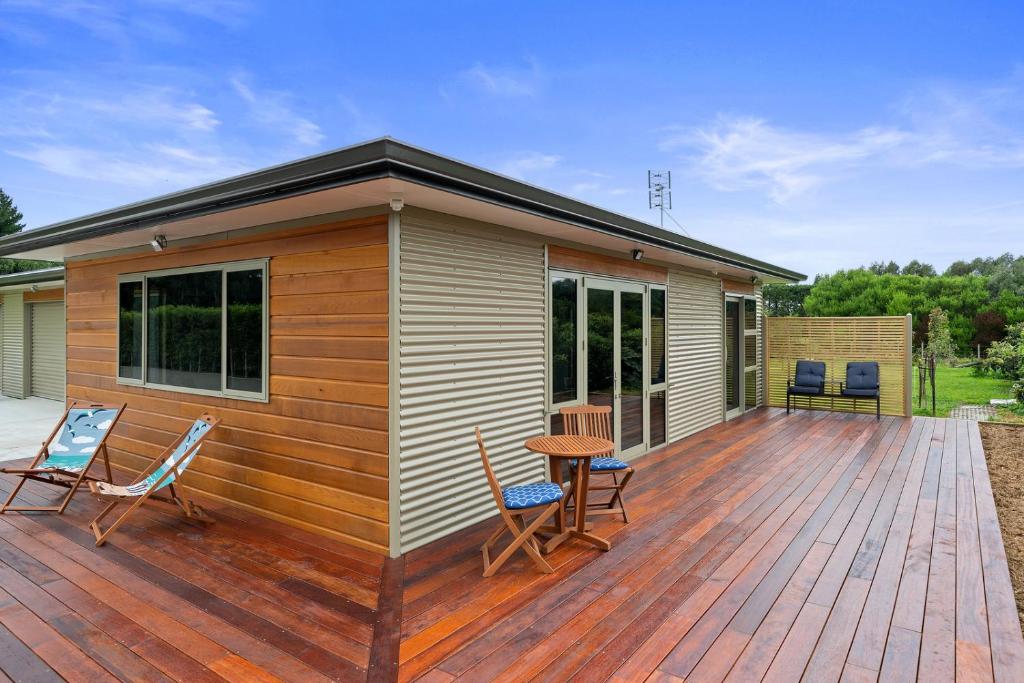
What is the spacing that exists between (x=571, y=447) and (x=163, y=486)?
9.59 ft

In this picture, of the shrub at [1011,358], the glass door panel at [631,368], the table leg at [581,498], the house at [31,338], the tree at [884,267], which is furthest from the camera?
the tree at [884,267]

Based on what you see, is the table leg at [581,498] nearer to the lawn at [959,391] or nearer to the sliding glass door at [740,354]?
the sliding glass door at [740,354]

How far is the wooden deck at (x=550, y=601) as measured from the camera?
7.96 feet

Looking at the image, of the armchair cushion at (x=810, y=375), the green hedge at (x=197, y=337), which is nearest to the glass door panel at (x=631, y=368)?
the green hedge at (x=197, y=337)

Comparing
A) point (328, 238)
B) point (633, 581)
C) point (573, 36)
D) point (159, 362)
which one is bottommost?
point (633, 581)

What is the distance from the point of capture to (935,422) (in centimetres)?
869

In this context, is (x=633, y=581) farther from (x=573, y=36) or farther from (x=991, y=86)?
(x=991, y=86)

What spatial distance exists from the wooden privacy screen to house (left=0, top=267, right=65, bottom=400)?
43.5 ft

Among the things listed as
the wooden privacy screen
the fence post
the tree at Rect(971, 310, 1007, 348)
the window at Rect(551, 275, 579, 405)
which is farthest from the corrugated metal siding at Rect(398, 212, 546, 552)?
the tree at Rect(971, 310, 1007, 348)

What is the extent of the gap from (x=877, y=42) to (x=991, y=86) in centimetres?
452

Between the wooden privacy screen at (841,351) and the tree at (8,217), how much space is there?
3255cm

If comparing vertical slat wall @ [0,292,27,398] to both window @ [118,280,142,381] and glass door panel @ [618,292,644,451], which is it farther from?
glass door panel @ [618,292,644,451]

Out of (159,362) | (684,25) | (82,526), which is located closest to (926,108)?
(684,25)

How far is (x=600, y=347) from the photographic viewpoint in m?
5.72
